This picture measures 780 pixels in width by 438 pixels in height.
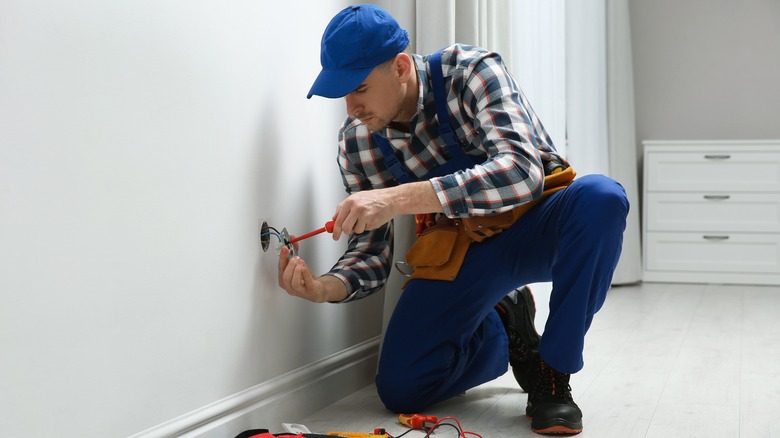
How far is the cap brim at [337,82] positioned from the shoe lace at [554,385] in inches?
25.5

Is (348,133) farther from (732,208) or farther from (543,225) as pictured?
(732,208)

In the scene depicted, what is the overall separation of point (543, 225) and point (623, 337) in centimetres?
115

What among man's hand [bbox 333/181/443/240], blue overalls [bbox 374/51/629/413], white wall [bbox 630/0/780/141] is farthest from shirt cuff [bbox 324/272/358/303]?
white wall [bbox 630/0/780/141]

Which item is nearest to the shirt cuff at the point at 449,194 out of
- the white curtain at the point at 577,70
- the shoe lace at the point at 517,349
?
the shoe lace at the point at 517,349

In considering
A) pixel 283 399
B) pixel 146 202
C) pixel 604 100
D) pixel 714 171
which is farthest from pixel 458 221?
pixel 714 171

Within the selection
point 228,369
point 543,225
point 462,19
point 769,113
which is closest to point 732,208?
point 769,113

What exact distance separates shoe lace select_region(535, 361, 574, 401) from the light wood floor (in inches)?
2.9

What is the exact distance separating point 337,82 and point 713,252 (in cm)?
320

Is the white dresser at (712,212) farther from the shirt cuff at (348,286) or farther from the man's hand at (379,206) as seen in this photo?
the man's hand at (379,206)

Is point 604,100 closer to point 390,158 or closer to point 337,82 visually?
point 390,158

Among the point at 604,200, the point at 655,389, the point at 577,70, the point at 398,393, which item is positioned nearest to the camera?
the point at 604,200

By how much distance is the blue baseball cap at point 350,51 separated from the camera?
1540 mm

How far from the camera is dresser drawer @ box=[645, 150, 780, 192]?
4164 mm

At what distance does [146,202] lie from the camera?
126cm
